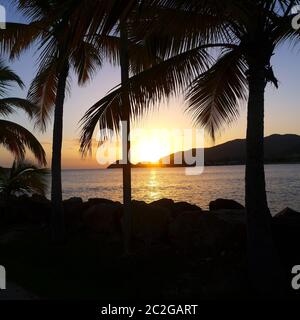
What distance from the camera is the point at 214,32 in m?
8.08

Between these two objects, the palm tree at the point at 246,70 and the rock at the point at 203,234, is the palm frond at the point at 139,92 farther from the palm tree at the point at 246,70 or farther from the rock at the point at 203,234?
the rock at the point at 203,234

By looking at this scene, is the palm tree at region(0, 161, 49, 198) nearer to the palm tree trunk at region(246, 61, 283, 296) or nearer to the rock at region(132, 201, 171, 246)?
the rock at region(132, 201, 171, 246)

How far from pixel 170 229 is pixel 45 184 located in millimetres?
7584

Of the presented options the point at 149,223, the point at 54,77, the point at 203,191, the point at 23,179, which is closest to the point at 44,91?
the point at 54,77

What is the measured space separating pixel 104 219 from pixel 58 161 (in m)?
2.14

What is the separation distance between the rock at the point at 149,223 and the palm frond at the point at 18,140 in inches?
199

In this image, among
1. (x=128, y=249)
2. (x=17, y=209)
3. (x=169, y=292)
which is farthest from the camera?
(x=17, y=209)

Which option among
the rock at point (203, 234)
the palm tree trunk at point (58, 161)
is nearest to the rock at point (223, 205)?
the rock at point (203, 234)

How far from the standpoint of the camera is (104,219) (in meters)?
13.5

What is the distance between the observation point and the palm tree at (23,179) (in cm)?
1684

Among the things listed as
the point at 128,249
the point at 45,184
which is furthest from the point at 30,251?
the point at 45,184

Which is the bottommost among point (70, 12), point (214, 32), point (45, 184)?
point (45, 184)

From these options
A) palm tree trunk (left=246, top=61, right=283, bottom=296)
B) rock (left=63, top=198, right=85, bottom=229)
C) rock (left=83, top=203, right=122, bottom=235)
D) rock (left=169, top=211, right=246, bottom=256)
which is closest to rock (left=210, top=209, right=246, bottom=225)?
rock (left=169, top=211, right=246, bottom=256)
